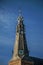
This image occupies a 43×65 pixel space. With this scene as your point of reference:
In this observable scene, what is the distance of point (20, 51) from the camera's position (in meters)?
60.9

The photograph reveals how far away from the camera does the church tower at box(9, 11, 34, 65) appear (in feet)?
199

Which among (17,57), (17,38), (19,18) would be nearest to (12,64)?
(17,57)

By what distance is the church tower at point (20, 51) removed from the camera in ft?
199

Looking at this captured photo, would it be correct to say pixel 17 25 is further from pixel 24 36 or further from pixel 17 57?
pixel 17 57

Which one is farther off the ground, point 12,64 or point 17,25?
point 17,25

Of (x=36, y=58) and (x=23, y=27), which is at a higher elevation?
(x=23, y=27)


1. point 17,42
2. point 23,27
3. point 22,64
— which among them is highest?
point 23,27

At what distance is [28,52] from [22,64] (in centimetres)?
338

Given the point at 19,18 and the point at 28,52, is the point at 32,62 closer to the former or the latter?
the point at 28,52

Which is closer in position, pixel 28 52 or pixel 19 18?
pixel 28 52

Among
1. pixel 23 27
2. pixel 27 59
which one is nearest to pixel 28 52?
pixel 27 59

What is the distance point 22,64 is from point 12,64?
2947mm

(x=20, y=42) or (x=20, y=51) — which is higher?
(x=20, y=42)

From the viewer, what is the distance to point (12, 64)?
204 ft
